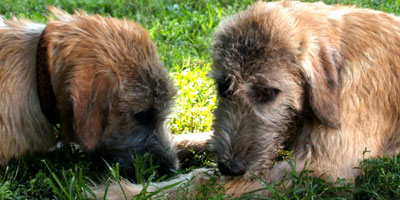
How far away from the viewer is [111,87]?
4.88m

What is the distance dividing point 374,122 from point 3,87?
288 cm

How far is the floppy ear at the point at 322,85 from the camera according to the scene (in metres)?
4.54

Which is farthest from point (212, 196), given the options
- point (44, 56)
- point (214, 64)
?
point (44, 56)

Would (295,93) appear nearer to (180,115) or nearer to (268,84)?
(268,84)

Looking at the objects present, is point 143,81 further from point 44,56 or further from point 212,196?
point 212,196

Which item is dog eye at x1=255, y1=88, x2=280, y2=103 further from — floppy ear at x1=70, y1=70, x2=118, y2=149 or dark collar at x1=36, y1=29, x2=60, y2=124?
dark collar at x1=36, y1=29, x2=60, y2=124

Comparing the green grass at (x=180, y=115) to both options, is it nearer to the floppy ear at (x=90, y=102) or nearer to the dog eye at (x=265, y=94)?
the floppy ear at (x=90, y=102)

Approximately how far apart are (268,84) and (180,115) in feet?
6.40

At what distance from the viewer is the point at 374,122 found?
4.82 metres

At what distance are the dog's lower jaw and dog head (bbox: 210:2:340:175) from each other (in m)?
1.46

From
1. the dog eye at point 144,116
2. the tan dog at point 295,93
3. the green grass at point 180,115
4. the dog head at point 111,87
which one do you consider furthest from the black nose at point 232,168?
the dog eye at point 144,116

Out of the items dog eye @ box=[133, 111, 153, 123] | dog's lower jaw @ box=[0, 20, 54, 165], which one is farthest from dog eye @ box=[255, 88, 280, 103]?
dog's lower jaw @ box=[0, 20, 54, 165]

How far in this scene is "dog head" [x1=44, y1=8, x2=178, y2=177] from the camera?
4.78 meters

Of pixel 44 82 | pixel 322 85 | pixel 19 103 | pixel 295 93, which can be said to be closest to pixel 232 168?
pixel 295 93
